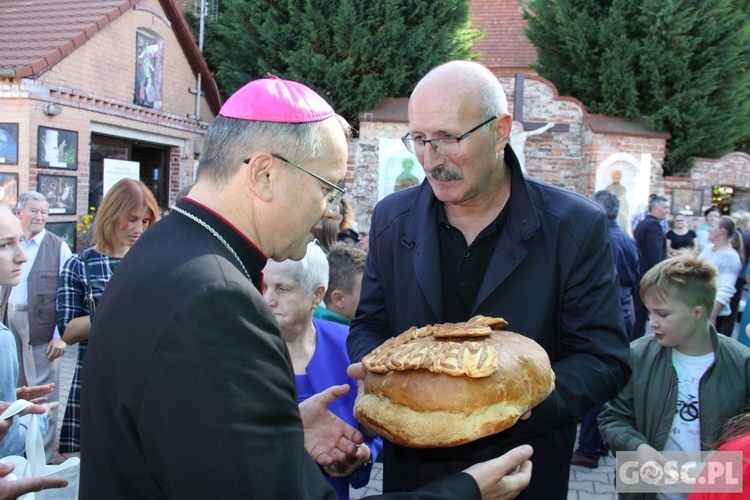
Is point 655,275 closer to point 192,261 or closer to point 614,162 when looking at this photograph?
point 192,261

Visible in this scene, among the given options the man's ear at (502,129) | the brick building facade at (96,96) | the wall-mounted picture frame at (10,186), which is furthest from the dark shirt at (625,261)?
the brick building facade at (96,96)

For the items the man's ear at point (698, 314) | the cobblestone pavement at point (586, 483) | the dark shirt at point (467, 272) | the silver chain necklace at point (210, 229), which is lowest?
the cobblestone pavement at point (586, 483)

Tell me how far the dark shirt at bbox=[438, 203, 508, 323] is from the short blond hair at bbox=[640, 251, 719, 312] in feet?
4.85

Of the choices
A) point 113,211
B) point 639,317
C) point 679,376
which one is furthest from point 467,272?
point 639,317

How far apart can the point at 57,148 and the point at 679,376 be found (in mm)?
11714

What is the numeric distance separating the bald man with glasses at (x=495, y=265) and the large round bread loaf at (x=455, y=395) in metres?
0.33

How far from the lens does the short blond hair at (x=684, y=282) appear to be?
3191 mm

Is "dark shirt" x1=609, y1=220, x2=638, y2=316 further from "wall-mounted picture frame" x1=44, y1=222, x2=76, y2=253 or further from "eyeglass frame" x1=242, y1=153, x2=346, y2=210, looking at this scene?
"wall-mounted picture frame" x1=44, y1=222, x2=76, y2=253

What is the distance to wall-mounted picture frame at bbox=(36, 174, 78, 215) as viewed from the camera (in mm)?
11273

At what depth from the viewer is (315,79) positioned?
16.1 metres

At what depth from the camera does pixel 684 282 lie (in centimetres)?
322

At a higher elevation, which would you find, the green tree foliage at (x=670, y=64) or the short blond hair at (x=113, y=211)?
the green tree foliage at (x=670, y=64)

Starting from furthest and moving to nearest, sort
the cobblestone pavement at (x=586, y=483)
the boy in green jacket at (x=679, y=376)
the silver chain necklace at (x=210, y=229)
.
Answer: the cobblestone pavement at (x=586, y=483), the boy in green jacket at (x=679, y=376), the silver chain necklace at (x=210, y=229)

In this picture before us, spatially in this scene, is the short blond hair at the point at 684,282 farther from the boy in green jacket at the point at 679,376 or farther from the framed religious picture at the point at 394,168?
the framed religious picture at the point at 394,168
